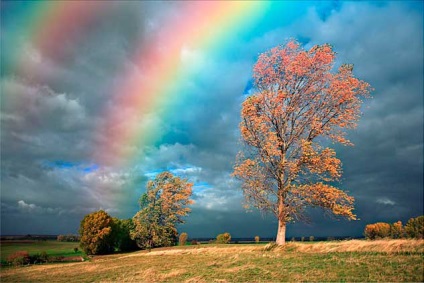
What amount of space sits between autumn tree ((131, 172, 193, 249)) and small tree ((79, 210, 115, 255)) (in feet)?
27.3

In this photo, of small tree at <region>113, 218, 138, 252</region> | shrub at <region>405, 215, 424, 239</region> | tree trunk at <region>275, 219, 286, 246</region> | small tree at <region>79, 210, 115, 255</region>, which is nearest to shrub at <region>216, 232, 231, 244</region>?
small tree at <region>113, 218, 138, 252</region>

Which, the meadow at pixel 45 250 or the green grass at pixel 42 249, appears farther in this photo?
the green grass at pixel 42 249

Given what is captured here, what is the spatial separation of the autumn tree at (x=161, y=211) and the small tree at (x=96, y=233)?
328 inches

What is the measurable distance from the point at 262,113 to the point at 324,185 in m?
8.36

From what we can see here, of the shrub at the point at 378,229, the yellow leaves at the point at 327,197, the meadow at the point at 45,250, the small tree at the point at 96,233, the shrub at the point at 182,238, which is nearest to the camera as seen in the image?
the yellow leaves at the point at 327,197

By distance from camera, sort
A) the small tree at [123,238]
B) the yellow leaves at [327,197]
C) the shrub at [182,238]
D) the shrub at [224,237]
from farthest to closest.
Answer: the shrub at [182,238], the small tree at [123,238], the shrub at [224,237], the yellow leaves at [327,197]

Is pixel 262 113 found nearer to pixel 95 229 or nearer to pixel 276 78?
pixel 276 78

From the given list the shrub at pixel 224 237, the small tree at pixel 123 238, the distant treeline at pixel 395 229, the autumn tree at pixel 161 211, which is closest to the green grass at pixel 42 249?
the small tree at pixel 123 238

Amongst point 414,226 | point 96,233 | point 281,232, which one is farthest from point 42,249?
point 414,226

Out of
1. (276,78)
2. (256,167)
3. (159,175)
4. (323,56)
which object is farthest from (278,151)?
(159,175)

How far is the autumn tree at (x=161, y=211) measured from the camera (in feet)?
216

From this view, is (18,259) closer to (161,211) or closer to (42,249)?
(161,211)

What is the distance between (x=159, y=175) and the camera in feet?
221

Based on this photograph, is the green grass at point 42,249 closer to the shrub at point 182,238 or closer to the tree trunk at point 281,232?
the shrub at point 182,238
